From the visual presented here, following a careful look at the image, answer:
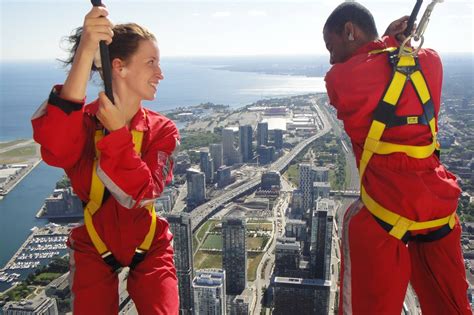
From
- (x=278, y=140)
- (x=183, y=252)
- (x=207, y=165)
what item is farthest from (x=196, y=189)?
(x=278, y=140)

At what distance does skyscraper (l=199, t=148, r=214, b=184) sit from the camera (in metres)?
15.6

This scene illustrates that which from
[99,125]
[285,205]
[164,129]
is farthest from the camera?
[285,205]

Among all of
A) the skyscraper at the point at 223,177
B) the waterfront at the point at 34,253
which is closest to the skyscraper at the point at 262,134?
the skyscraper at the point at 223,177

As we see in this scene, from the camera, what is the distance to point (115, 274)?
884 millimetres

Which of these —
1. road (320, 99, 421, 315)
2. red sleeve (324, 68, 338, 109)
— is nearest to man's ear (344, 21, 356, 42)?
red sleeve (324, 68, 338, 109)

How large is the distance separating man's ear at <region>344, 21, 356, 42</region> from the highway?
11.1 meters

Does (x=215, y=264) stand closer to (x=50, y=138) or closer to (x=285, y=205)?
(x=285, y=205)

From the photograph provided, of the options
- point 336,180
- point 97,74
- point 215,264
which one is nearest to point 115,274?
point 97,74

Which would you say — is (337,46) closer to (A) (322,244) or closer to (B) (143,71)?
(B) (143,71)

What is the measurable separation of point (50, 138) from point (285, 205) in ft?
42.0

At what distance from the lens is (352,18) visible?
0.87m

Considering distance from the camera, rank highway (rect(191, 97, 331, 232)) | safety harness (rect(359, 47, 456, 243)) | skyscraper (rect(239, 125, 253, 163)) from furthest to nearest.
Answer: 1. skyscraper (rect(239, 125, 253, 163))
2. highway (rect(191, 97, 331, 232))
3. safety harness (rect(359, 47, 456, 243))

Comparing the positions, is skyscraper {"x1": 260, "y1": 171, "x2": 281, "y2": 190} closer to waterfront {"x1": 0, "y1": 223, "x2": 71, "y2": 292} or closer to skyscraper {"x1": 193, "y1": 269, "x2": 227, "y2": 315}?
waterfront {"x1": 0, "y1": 223, "x2": 71, "y2": 292}

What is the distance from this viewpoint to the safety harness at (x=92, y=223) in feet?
2.72
